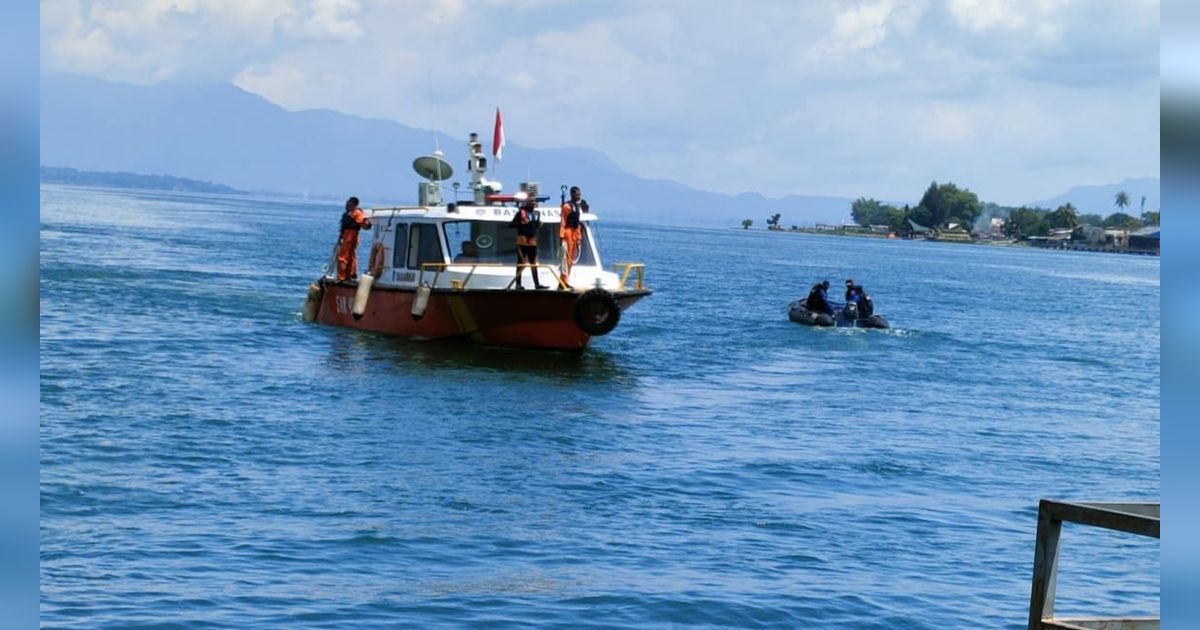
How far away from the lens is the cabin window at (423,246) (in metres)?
26.4

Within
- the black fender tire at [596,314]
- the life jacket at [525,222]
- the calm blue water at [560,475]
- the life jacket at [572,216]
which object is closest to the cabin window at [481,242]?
the life jacket at [525,222]

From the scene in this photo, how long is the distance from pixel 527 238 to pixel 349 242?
5.07m

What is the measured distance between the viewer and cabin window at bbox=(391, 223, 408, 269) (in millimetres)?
27172

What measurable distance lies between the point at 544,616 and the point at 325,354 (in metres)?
16.7

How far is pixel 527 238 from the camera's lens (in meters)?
25.3

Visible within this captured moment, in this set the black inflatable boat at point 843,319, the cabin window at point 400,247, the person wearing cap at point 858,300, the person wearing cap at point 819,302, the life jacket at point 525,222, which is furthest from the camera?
the person wearing cap at point 819,302

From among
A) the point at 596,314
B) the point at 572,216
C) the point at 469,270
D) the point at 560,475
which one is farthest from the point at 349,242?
the point at 560,475

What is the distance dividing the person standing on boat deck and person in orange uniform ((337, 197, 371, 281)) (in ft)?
13.0

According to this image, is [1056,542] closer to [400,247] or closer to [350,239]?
[400,247]

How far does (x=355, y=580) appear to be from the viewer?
11883 millimetres

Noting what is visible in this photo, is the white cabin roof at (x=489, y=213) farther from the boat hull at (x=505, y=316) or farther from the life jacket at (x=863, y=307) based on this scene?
the life jacket at (x=863, y=307)

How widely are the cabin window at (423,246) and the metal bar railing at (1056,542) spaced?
66.2ft

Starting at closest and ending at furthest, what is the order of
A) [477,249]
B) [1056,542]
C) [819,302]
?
[1056,542], [477,249], [819,302]

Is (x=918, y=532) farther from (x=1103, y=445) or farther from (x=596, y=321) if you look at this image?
(x=596, y=321)
